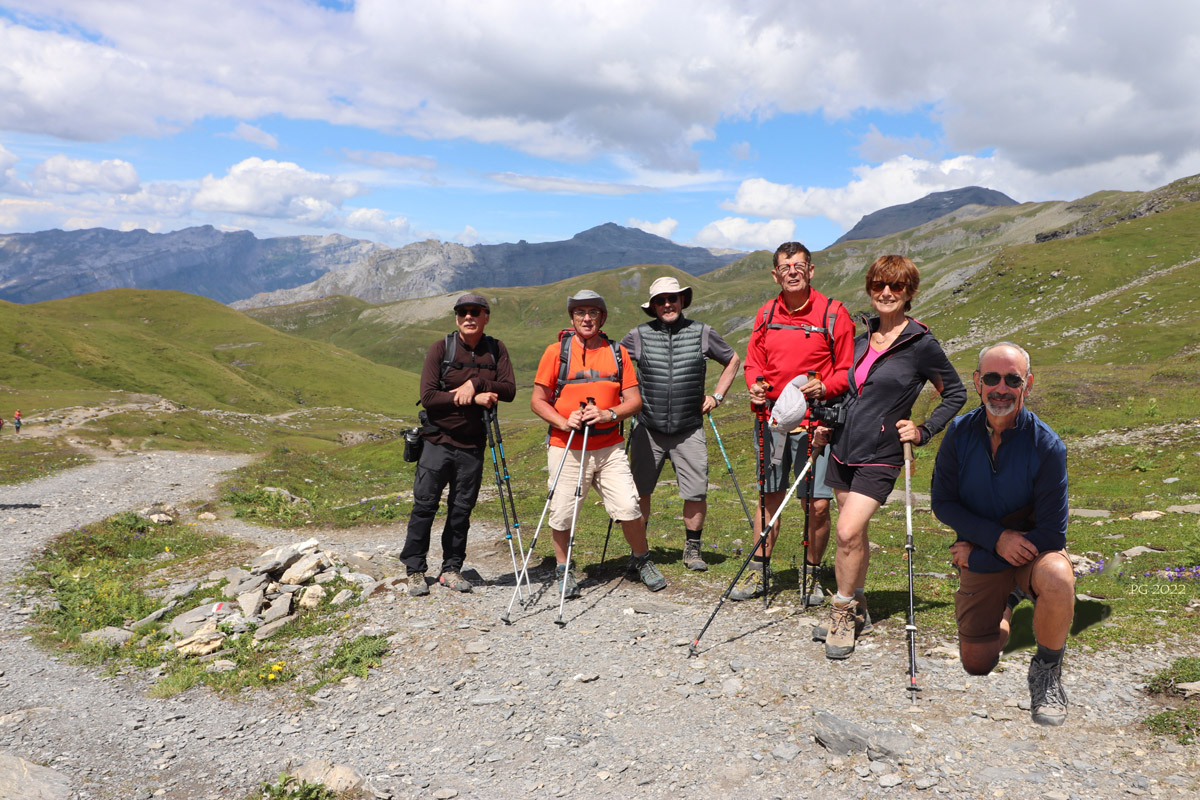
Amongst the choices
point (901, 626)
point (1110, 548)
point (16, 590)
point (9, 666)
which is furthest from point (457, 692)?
point (1110, 548)

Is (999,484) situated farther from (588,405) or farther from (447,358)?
(447,358)

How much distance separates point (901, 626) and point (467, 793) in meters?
5.56

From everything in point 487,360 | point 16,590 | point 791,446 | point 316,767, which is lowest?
point 16,590

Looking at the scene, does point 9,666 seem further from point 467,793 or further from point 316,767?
point 467,793

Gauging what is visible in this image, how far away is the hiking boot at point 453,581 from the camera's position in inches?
425


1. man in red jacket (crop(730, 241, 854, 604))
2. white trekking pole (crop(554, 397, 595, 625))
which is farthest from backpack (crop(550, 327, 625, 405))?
man in red jacket (crop(730, 241, 854, 604))

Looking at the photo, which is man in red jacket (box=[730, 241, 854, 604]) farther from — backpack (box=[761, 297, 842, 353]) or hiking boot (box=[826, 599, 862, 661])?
hiking boot (box=[826, 599, 862, 661])

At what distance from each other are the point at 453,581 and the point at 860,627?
6.26 metres

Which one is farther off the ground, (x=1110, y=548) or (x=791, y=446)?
(x=791, y=446)

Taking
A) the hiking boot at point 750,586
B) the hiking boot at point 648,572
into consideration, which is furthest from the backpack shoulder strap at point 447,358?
the hiking boot at point 750,586

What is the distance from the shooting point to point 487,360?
10484 mm

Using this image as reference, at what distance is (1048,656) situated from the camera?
18.6 feet

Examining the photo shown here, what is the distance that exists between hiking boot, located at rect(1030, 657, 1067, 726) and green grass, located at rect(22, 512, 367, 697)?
27.5 ft

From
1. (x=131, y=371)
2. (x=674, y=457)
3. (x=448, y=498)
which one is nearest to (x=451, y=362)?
(x=448, y=498)
